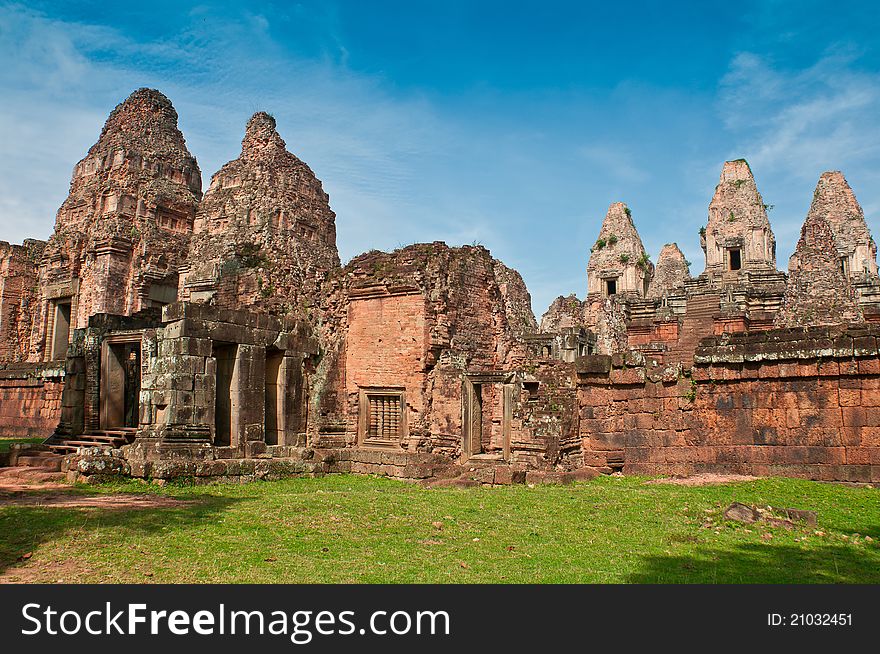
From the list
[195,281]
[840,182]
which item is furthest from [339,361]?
[840,182]

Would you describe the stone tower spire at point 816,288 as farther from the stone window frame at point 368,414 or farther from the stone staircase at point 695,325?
the stone window frame at point 368,414

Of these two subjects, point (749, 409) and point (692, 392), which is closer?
point (749, 409)

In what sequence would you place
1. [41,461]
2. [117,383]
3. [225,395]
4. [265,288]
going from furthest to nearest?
1. [117,383]
2. [265,288]
3. [225,395]
4. [41,461]

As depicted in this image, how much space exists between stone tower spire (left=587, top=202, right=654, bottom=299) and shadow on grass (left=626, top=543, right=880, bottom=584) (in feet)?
137

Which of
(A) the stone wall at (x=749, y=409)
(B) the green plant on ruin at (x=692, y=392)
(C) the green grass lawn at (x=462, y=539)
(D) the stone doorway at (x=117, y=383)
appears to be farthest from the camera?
(D) the stone doorway at (x=117, y=383)

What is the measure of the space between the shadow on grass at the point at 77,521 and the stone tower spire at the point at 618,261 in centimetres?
4129

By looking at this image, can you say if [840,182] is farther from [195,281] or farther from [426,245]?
[195,281]

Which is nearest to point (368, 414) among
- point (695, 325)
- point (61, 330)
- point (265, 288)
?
point (265, 288)

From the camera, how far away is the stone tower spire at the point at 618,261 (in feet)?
162

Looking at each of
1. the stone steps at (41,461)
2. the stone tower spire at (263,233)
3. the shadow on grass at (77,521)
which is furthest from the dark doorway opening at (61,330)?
the shadow on grass at (77,521)

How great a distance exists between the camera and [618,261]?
50062 millimetres

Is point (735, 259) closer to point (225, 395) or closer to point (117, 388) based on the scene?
point (225, 395)

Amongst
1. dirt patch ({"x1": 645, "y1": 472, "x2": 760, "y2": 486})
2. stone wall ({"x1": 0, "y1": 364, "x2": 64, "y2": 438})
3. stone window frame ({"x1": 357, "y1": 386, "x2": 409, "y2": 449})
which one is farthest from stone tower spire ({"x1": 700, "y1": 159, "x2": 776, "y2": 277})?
stone wall ({"x1": 0, "y1": 364, "x2": 64, "y2": 438})

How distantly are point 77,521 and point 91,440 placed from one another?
32.0 feet
